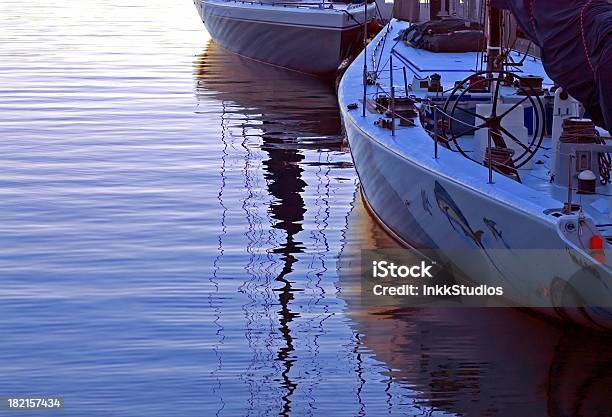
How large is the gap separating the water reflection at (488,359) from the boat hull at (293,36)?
17.9m

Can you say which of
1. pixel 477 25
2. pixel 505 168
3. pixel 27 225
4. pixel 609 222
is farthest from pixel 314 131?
pixel 609 222

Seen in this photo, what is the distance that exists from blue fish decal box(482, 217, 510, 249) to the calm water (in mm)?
805

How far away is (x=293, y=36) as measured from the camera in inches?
1229

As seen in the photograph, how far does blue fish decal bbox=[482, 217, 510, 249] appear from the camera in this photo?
11.2 metres

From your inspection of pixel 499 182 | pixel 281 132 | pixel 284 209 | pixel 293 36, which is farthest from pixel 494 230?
pixel 293 36

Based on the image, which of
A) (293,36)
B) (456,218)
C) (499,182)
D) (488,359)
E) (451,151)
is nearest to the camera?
(488,359)

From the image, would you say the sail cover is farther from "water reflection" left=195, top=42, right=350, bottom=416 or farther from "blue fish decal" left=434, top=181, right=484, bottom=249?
"water reflection" left=195, top=42, right=350, bottom=416

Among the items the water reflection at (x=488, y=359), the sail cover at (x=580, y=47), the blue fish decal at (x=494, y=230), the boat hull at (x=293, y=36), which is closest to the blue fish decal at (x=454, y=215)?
the blue fish decal at (x=494, y=230)

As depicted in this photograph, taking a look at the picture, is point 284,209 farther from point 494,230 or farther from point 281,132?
point 281,132

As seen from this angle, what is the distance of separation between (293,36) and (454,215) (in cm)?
1954

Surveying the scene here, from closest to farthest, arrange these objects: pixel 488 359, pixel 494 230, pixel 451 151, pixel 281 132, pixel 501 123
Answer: pixel 488 359
pixel 494 230
pixel 451 151
pixel 501 123
pixel 281 132

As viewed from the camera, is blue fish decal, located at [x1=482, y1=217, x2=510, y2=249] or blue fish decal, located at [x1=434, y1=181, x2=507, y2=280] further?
blue fish decal, located at [x1=434, y1=181, x2=507, y2=280]

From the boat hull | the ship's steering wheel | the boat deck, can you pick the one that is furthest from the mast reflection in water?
the ship's steering wheel

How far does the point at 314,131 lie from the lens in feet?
74.8
